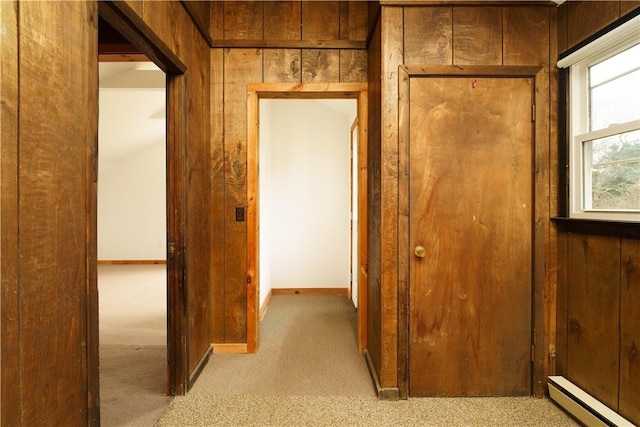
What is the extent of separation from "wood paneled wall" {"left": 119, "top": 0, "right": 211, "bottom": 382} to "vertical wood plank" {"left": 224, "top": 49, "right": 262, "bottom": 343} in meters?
0.14

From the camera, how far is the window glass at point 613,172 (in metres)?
1.56

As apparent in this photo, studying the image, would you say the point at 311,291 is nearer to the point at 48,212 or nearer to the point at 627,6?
the point at 48,212

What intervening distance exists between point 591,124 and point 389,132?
1.11m

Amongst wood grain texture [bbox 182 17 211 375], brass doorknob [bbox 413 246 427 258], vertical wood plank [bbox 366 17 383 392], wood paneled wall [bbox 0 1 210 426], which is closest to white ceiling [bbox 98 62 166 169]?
wood grain texture [bbox 182 17 211 375]

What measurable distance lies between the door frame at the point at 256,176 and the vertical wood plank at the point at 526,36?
3.15 ft

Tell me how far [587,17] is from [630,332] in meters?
1.60

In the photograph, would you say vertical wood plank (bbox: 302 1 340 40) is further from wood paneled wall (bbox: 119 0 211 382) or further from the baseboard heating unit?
the baseboard heating unit

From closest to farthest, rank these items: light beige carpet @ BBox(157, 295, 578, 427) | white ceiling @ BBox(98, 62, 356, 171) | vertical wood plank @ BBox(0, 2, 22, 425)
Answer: vertical wood plank @ BBox(0, 2, 22, 425), light beige carpet @ BBox(157, 295, 578, 427), white ceiling @ BBox(98, 62, 356, 171)

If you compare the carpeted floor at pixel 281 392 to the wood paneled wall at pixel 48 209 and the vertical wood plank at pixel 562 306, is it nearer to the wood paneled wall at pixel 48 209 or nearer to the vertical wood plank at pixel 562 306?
the vertical wood plank at pixel 562 306


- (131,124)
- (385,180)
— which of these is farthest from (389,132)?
(131,124)

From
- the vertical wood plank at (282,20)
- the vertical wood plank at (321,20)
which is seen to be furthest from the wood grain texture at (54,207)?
the vertical wood plank at (321,20)

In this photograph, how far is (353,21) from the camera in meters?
2.50

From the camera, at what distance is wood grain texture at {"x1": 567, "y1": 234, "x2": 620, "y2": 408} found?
63.0 inches

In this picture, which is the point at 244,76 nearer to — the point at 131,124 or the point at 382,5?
the point at 382,5
